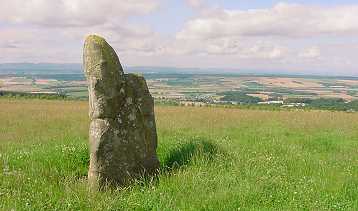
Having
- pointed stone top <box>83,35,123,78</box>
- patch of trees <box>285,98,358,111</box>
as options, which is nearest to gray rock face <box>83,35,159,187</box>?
pointed stone top <box>83,35,123,78</box>

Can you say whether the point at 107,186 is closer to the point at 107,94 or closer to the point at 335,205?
the point at 107,94

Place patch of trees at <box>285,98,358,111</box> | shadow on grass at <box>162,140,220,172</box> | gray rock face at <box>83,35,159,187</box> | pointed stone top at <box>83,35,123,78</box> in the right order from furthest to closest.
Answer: patch of trees at <box>285,98,358,111</box> < shadow on grass at <box>162,140,220,172</box> < pointed stone top at <box>83,35,123,78</box> < gray rock face at <box>83,35,159,187</box>

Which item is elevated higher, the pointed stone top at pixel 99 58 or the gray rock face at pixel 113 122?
the pointed stone top at pixel 99 58

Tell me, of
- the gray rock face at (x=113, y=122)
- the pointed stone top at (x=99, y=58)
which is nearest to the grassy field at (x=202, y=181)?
the gray rock face at (x=113, y=122)

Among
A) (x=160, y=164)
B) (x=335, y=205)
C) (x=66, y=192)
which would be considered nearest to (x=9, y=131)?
(x=160, y=164)

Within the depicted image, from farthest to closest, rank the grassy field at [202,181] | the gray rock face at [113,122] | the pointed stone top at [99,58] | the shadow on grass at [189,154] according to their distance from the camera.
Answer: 1. the shadow on grass at [189,154]
2. the pointed stone top at [99,58]
3. the gray rock face at [113,122]
4. the grassy field at [202,181]

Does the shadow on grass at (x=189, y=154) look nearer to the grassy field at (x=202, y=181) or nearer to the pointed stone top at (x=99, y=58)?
the grassy field at (x=202, y=181)

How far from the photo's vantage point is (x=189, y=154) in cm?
1002

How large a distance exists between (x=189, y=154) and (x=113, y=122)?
2.03 metres

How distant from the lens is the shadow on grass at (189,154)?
31.8ft

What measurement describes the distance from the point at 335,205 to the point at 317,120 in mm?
17358

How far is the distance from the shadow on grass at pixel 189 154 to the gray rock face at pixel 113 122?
0.49 m

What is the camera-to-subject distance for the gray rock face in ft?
29.1

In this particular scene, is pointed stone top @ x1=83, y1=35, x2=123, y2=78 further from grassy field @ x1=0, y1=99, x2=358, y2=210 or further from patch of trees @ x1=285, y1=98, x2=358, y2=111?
patch of trees @ x1=285, y1=98, x2=358, y2=111
